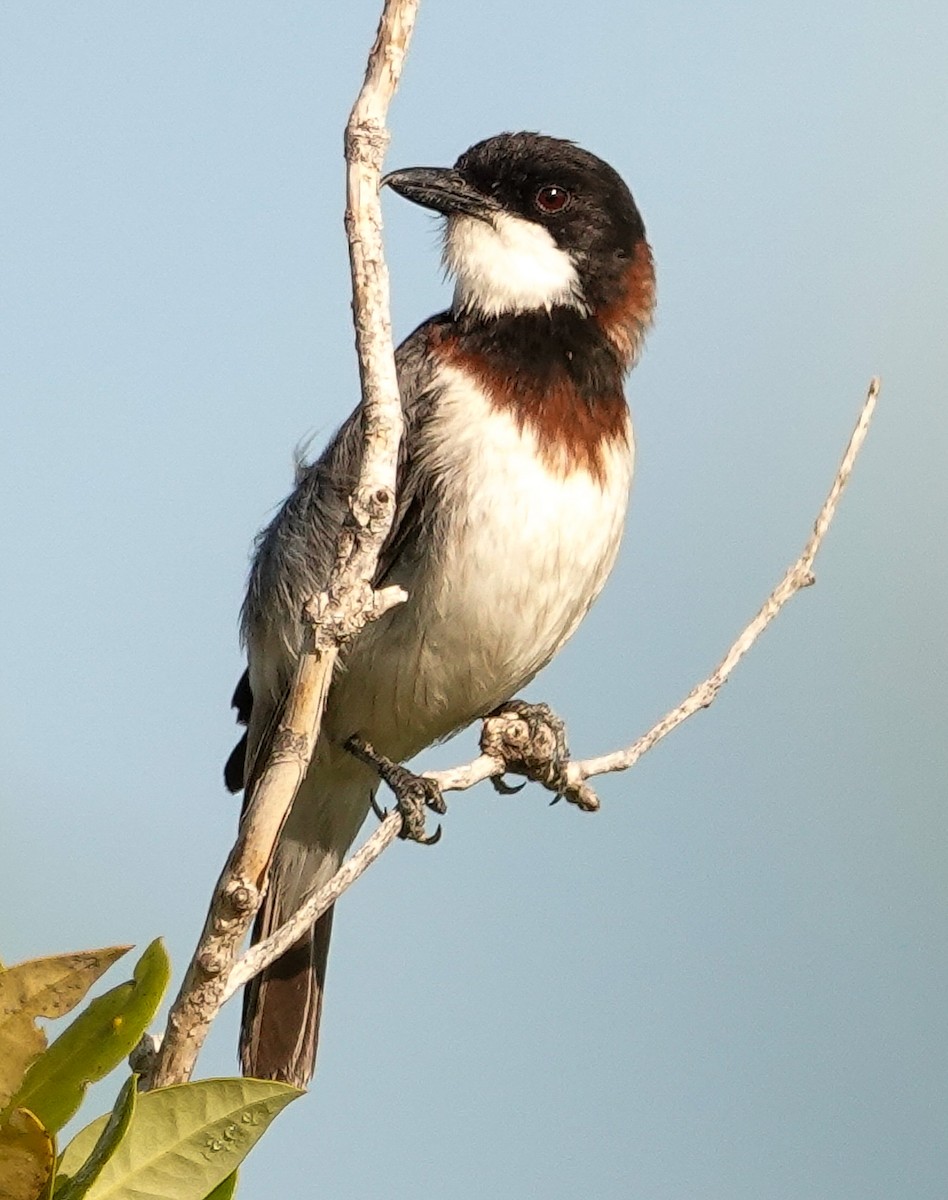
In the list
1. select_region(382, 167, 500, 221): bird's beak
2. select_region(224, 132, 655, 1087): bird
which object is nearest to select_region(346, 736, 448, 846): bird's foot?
select_region(224, 132, 655, 1087): bird

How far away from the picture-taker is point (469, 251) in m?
5.53

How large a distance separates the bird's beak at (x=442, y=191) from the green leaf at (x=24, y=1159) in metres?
4.00

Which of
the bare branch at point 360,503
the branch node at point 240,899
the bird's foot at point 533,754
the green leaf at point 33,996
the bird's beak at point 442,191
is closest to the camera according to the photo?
the green leaf at point 33,996

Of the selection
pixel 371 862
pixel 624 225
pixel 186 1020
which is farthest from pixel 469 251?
pixel 186 1020

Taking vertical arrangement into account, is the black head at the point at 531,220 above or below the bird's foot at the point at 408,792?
above

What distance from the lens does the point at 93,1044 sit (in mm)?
2258

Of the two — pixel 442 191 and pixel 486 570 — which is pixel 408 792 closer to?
pixel 486 570

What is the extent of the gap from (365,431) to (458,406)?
1969mm

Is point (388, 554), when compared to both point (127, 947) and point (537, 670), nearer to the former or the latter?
point (537, 670)

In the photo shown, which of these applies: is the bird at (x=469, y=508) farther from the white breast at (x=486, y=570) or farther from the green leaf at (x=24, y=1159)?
the green leaf at (x=24, y=1159)

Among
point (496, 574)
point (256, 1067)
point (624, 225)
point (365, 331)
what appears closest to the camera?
point (365, 331)

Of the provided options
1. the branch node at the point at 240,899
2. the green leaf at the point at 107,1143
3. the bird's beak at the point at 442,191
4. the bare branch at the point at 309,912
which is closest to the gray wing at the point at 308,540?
the bird's beak at the point at 442,191

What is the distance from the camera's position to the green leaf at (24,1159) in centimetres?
201

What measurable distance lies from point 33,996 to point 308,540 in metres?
3.23
